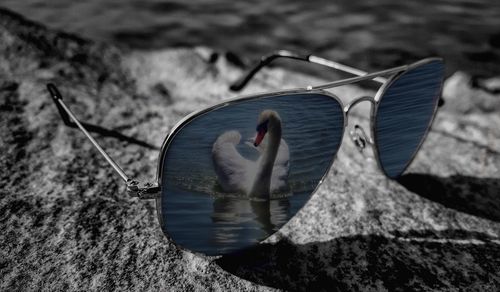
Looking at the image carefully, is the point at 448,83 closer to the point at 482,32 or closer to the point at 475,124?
the point at 475,124

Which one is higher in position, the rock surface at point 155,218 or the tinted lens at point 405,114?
the tinted lens at point 405,114

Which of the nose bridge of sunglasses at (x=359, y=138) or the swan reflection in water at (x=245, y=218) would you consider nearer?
the swan reflection in water at (x=245, y=218)

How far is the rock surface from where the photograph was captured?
988 millimetres

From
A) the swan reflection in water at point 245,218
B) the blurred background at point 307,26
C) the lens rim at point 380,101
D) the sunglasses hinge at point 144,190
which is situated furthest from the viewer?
the blurred background at point 307,26

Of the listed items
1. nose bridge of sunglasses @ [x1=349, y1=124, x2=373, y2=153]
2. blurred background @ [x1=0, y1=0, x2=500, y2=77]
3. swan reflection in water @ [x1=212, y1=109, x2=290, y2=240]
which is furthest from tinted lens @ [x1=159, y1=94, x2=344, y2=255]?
blurred background @ [x1=0, y1=0, x2=500, y2=77]

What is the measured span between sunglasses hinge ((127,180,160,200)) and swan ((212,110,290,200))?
14 cm

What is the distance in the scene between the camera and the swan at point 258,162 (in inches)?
36.6

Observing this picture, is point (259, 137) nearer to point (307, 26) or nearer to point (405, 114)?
point (405, 114)

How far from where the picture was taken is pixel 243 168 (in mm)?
966

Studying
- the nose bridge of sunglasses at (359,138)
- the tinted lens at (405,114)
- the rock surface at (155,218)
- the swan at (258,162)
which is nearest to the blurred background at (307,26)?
the rock surface at (155,218)

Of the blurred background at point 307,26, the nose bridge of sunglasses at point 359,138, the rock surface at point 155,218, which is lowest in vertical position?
the rock surface at point 155,218

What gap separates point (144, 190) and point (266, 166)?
0.95ft

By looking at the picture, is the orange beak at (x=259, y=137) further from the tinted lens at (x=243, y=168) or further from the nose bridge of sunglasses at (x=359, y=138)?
the nose bridge of sunglasses at (x=359, y=138)

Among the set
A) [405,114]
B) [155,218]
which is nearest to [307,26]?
[405,114]
